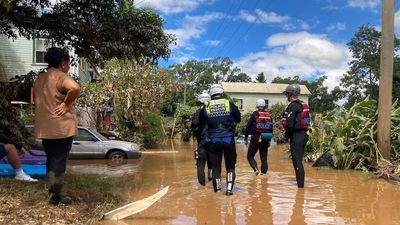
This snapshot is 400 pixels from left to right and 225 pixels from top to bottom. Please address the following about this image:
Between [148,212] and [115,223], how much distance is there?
3.29ft

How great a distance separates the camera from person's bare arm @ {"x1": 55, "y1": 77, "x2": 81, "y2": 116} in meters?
5.72

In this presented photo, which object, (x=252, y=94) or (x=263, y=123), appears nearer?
(x=263, y=123)

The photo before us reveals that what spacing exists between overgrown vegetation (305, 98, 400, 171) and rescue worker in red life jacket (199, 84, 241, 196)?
4667 millimetres

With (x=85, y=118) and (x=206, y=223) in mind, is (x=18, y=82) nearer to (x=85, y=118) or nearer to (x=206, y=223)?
(x=206, y=223)

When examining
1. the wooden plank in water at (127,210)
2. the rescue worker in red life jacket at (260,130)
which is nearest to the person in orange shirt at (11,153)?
the wooden plank in water at (127,210)

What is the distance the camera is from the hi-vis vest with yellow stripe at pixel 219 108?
8016mm

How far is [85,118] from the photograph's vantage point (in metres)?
24.6

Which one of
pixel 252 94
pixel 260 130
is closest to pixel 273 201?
pixel 260 130

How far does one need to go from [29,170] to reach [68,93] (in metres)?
3.30

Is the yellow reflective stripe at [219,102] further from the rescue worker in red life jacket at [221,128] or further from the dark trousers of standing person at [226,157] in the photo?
the dark trousers of standing person at [226,157]

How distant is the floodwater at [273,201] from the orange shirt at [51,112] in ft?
4.02

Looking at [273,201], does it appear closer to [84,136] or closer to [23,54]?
[84,136]

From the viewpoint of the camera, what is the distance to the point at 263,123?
35.4 ft

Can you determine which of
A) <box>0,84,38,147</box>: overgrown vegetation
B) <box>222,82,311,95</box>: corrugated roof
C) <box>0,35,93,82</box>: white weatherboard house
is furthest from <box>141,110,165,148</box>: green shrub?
<box>222,82,311,95</box>: corrugated roof
